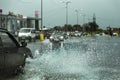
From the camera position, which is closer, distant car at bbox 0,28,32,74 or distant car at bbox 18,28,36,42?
distant car at bbox 0,28,32,74

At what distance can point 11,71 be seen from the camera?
11031 millimetres

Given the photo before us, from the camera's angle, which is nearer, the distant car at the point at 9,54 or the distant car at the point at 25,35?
the distant car at the point at 9,54

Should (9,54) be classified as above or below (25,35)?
above

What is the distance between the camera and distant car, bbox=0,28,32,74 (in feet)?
33.6

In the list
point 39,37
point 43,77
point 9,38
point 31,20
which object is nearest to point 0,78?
point 9,38

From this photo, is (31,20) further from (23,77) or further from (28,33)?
(23,77)

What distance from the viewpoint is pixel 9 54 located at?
420 inches

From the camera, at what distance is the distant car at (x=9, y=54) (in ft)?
33.6

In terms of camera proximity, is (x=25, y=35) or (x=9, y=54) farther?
(x=25, y=35)

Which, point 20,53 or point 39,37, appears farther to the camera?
point 39,37

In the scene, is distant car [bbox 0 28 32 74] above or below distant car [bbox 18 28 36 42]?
above

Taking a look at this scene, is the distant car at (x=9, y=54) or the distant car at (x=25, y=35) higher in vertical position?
the distant car at (x=9, y=54)

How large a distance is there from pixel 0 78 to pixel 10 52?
1.01 metres

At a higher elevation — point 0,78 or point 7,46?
point 7,46
